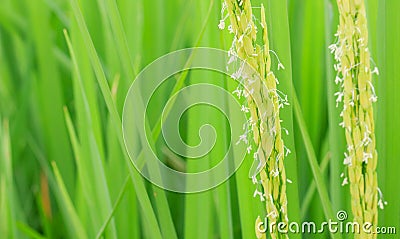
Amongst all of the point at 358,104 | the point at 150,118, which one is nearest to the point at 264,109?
the point at 358,104

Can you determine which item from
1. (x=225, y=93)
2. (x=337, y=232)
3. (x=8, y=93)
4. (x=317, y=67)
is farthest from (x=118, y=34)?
(x=8, y=93)

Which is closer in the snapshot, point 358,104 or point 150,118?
point 358,104

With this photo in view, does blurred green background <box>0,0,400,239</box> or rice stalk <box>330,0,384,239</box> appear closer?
rice stalk <box>330,0,384,239</box>

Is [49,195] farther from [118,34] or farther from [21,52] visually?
[118,34]

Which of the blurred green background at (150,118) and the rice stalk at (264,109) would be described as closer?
the rice stalk at (264,109)

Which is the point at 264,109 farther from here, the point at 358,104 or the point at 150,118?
the point at 150,118

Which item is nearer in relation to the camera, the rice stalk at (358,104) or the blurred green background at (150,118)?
the rice stalk at (358,104)
